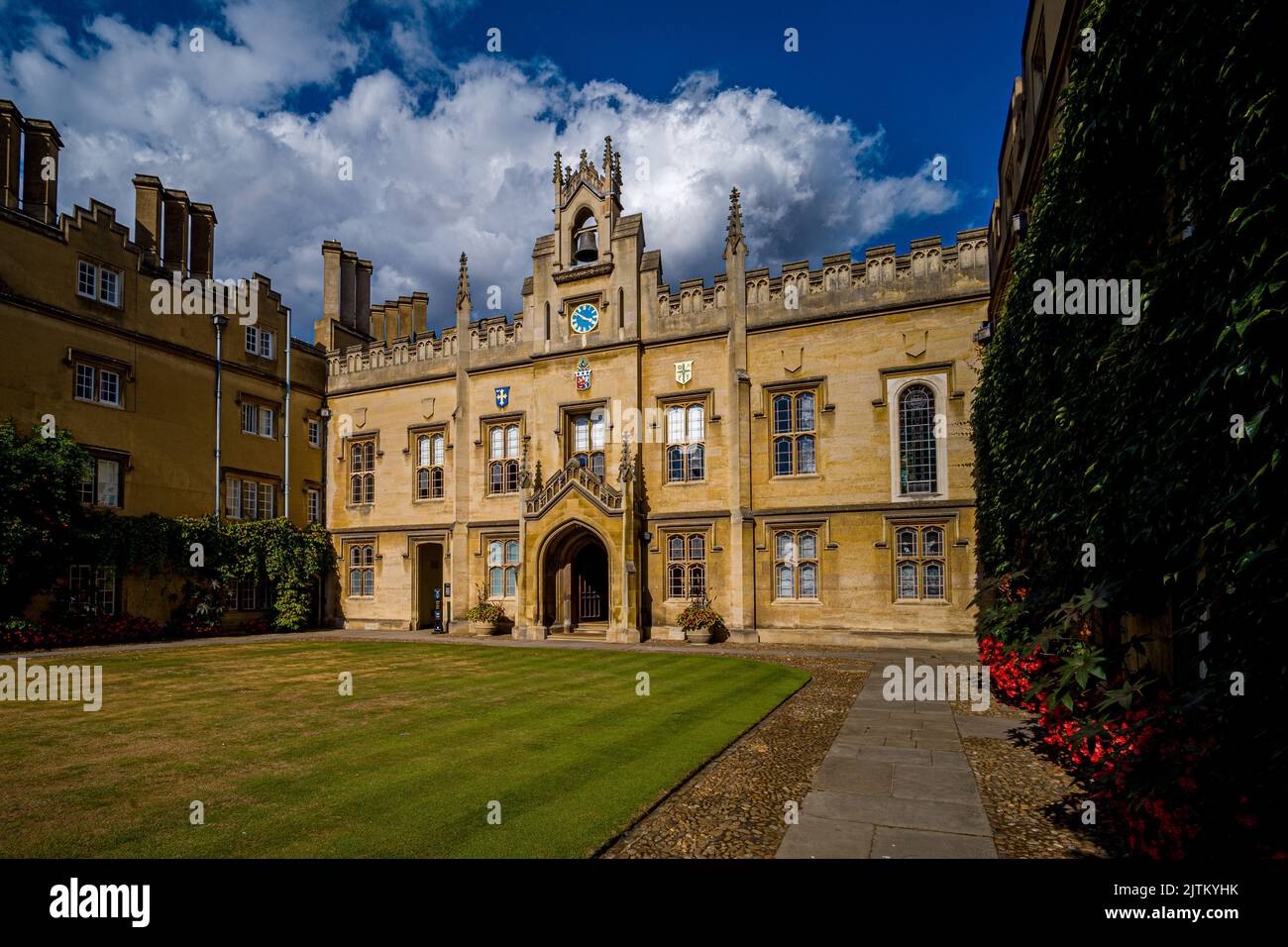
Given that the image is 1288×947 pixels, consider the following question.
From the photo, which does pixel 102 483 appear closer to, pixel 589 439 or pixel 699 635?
pixel 589 439

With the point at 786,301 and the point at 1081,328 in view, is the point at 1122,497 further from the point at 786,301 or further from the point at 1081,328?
the point at 786,301

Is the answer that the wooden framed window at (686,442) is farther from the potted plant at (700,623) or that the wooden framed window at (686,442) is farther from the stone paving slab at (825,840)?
the stone paving slab at (825,840)

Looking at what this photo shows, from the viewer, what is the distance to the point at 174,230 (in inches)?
1036

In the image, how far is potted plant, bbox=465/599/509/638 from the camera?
25.6 metres

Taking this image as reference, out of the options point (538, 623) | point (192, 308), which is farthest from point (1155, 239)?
point (192, 308)

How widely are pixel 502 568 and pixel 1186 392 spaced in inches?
968

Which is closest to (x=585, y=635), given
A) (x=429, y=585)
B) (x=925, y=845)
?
(x=429, y=585)

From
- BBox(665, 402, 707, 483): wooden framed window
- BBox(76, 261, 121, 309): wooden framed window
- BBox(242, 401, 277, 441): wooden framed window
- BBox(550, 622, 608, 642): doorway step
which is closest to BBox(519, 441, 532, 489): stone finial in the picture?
BBox(665, 402, 707, 483): wooden framed window

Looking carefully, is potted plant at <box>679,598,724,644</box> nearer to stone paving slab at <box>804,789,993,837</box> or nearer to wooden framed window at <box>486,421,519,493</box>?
wooden framed window at <box>486,421,519,493</box>

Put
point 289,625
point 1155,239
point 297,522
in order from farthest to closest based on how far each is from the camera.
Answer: point 297,522, point 289,625, point 1155,239

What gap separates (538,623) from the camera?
24.4 metres

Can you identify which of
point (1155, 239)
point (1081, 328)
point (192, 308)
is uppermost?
point (192, 308)

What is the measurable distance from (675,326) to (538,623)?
1175cm

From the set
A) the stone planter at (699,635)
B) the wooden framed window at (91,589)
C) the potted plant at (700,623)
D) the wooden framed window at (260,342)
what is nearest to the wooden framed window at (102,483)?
the wooden framed window at (91,589)
